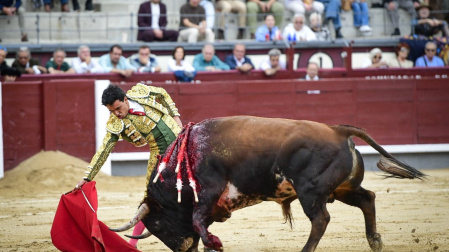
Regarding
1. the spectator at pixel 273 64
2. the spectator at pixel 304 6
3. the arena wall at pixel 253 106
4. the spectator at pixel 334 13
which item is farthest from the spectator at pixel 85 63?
the spectator at pixel 334 13

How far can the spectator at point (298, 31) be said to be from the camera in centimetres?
1128

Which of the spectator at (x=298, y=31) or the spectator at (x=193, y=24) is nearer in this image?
the spectator at (x=193, y=24)

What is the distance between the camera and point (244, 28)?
38.5ft

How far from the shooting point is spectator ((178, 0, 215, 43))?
429 inches

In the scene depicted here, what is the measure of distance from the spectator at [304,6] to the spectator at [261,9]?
184 millimetres

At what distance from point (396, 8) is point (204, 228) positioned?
8.42 metres

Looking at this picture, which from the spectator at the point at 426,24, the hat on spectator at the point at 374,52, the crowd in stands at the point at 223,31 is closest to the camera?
the crowd in stands at the point at 223,31

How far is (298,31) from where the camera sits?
1138cm

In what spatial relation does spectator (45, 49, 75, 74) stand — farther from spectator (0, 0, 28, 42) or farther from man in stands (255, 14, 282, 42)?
man in stands (255, 14, 282, 42)

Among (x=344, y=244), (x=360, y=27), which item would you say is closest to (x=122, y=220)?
(x=344, y=244)

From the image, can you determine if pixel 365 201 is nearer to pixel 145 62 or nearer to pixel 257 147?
pixel 257 147

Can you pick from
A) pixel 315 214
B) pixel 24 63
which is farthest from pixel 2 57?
pixel 315 214

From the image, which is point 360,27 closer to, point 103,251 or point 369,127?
point 369,127

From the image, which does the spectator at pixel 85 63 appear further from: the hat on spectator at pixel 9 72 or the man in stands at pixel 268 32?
the man in stands at pixel 268 32
